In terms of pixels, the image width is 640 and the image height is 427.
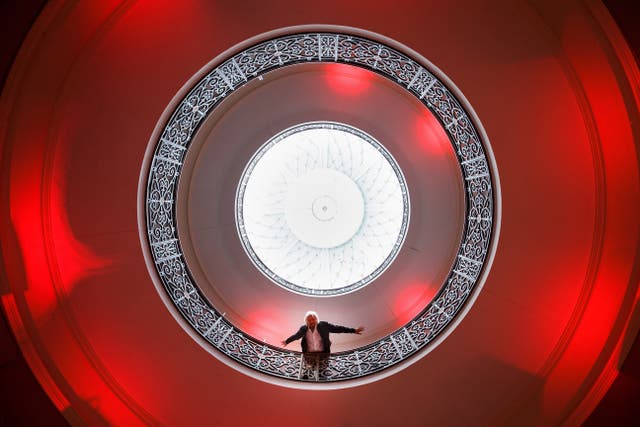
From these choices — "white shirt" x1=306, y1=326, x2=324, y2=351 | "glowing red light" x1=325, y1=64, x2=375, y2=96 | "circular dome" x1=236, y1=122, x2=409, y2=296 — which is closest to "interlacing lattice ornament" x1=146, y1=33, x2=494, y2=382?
"white shirt" x1=306, y1=326, x2=324, y2=351

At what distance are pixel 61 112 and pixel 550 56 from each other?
606 centimetres

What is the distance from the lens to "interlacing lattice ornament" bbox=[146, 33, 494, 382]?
7.05m

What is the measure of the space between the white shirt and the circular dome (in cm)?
206

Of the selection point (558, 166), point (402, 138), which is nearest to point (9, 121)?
point (402, 138)

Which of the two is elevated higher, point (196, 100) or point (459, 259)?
point (196, 100)

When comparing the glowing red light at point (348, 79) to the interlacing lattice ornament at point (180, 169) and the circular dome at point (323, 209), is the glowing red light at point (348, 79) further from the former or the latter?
the circular dome at point (323, 209)

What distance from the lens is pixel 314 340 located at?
7.86 meters

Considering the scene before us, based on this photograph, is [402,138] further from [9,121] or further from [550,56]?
[9,121]

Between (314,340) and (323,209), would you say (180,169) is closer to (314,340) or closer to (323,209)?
(314,340)

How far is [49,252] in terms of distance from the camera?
21.5ft

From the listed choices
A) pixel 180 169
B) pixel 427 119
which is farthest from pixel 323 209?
pixel 180 169

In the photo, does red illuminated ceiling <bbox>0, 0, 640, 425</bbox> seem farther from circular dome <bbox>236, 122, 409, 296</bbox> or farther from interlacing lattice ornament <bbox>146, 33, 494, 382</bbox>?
circular dome <bbox>236, 122, 409, 296</bbox>

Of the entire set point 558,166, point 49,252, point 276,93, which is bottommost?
point 49,252

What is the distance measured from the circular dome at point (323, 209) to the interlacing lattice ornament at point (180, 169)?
82.5 inches
